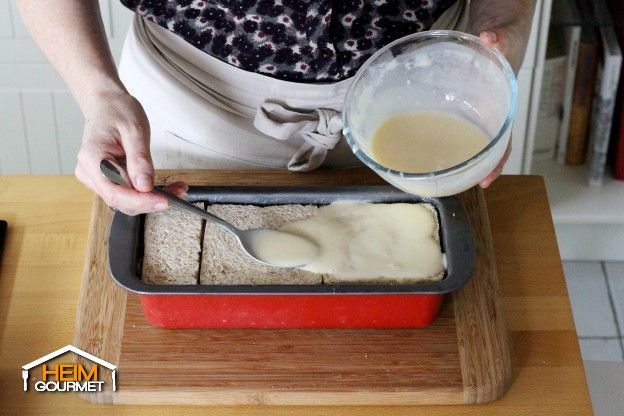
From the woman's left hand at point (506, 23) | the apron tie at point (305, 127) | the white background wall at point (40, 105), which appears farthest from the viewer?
the white background wall at point (40, 105)

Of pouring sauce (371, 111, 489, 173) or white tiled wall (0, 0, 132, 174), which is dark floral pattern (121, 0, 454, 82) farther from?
white tiled wall (0, 0, 132, 174)

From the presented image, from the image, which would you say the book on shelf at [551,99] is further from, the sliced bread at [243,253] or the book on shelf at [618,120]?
the sliced bread at [243,253]

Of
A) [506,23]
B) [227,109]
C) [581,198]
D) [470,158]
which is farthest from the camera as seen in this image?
[581,198]

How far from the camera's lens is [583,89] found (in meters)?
1.93

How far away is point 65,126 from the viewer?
2.01 m

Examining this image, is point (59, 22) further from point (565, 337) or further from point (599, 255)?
point (599, 255)

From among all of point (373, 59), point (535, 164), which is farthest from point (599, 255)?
point (373, 59)

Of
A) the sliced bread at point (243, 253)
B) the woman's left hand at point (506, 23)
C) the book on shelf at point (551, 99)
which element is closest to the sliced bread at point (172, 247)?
the sliced bread at point (243, 253)

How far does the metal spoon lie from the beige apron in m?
0.19

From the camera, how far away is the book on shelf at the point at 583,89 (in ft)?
6.14

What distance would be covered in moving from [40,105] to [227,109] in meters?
0.90

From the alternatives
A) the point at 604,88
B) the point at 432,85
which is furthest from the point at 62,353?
the point at 604,88

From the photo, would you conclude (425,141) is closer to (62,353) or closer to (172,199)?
(172,199)

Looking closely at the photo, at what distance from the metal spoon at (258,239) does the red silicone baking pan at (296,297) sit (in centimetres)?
6
